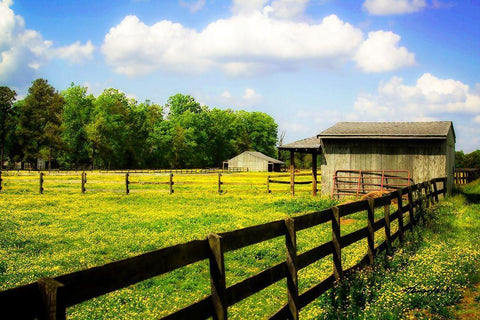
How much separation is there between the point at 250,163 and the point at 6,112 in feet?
178

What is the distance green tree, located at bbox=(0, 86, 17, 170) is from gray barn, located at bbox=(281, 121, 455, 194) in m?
70.0

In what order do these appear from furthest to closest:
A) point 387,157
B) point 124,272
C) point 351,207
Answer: point 387,157 → point 351,207 → point 124,272

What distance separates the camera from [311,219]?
225 inches

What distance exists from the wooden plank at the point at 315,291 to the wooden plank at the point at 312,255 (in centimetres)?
38

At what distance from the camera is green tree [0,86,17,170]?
74.9 meters

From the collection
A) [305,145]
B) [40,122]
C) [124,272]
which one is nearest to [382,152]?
[305,145]

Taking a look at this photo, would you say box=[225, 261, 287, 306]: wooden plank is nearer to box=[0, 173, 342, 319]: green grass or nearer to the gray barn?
box=[0, 173, 342, 319]: green grass

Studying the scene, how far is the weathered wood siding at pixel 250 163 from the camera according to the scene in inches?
3743

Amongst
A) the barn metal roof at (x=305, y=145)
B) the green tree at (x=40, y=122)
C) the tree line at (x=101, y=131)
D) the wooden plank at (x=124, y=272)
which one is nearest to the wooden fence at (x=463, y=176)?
the barn metal roof at (x=305, y=145)

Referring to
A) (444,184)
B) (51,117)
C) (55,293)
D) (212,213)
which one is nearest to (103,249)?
(212,213)

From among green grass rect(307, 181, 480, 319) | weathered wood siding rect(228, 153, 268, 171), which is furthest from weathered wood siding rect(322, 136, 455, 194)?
weathered wood siding rect(228, 153, 268, 171)

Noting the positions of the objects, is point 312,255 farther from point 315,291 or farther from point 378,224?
point 378,224

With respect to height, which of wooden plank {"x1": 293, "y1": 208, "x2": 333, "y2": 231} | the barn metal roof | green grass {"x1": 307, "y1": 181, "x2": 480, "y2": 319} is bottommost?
green grass {"x1": 307, "y1": 181, "x2": 480, "y2": 319}

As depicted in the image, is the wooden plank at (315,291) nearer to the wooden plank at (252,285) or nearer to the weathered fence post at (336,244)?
the weathered fence post at (336,244)
